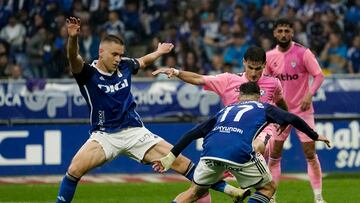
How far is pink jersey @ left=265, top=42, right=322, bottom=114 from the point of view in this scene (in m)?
14.3

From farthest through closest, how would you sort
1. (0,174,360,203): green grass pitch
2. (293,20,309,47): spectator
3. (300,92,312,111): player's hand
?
(293,20,309,47): spectator → (0,174,360,203): green grass pitch → (300,92,312,111): player's hand

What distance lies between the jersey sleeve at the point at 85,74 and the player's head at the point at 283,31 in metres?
3.42

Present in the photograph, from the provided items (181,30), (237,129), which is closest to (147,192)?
(237,129)

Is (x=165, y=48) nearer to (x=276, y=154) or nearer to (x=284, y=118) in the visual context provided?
(x=276, y=154)

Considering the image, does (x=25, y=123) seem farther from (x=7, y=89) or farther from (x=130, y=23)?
(x=130, y=23)

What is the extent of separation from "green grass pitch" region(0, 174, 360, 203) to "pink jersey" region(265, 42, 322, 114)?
1.47 m

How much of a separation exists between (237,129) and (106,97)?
6.97 ft

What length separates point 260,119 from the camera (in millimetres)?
10305

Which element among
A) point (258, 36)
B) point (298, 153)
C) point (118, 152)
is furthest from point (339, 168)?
point (118, 152)

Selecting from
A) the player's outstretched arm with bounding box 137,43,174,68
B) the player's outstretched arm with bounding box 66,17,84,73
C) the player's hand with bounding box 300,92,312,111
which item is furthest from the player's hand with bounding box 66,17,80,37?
the player's hand with bounding box 300,92,312,111

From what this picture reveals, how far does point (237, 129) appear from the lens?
10227mm

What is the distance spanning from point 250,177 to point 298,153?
9.22m

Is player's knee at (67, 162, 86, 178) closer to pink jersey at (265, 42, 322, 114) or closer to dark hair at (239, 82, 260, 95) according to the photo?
dark hair at (239, 82, 260, 95)

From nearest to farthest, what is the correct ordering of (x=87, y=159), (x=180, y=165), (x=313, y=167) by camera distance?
(x=87, y=159) < (x=180, y=165) < (x=313, y=167)
